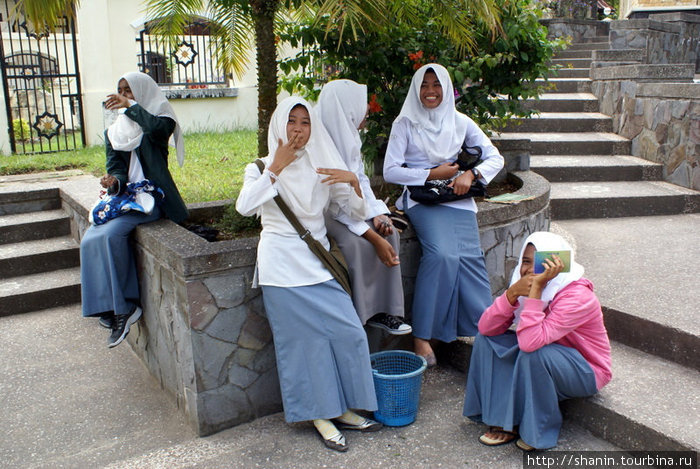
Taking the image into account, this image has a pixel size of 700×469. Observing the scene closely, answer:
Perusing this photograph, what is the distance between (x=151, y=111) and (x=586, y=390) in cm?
282

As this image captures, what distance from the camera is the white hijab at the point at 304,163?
3.13m

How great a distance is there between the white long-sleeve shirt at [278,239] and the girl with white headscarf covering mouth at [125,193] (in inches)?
37.7

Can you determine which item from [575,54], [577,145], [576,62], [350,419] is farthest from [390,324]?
[575,54]

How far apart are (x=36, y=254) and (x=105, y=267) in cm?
200

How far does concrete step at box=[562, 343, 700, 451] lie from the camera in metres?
2.79

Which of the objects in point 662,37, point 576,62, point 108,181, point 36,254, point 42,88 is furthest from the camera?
point 42,88

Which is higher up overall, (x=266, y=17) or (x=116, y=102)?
(x=266, y=17)

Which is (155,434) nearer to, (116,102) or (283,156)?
(283,156)

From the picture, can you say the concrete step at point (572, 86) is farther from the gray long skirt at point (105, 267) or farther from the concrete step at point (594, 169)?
the gray long skirt at point (105, 267)

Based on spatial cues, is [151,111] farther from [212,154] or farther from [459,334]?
[212,154]

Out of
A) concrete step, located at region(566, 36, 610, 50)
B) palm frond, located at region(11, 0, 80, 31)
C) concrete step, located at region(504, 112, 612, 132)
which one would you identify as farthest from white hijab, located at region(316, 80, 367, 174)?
concrete step, located at region(566, 36, 610, 50)

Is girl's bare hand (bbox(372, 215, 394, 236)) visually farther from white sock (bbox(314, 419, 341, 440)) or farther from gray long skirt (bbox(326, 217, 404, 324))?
white sock (bbox(314, 419, 341, 440))

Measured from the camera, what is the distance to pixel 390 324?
3.56 meters

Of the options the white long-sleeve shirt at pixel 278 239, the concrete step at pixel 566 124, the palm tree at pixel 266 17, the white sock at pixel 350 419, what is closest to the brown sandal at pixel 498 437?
the white sock at pixel 350 419
